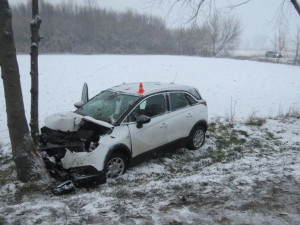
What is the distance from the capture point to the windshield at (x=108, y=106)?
5984mm

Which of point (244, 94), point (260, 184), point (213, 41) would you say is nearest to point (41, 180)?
point (260, 184)

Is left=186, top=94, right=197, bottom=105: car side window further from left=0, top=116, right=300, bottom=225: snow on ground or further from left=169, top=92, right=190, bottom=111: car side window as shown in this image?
left=0, top=116, right=300, bottom=225: snow on ground

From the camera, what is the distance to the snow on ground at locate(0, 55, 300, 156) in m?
15.8

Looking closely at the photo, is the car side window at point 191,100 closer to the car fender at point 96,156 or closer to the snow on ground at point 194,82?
the car fender at point 96,156

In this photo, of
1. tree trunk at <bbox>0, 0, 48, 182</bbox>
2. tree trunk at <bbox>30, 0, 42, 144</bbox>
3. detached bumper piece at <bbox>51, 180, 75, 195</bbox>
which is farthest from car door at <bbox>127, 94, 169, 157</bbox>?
tree trunk at <bbox>30, 0, 42, 144</bbox>

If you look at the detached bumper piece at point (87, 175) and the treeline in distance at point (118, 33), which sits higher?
the treeline in distance at point (118, 33)

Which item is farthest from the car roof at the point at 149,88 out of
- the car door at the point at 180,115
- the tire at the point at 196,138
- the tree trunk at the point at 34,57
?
the tree trunk at the point at 34,57

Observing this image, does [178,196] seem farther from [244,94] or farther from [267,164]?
[244,94]

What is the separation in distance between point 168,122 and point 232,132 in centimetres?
326

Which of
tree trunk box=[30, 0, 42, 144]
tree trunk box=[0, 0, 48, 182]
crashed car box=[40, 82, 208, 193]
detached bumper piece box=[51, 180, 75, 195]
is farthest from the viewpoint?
tree trunk box=[30, 0, 42, 144]

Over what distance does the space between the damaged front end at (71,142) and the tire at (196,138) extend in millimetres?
2624

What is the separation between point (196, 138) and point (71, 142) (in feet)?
11.5

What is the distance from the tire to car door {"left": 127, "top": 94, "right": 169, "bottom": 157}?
98cm

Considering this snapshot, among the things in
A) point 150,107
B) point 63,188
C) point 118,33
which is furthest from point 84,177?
point 118,33
